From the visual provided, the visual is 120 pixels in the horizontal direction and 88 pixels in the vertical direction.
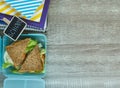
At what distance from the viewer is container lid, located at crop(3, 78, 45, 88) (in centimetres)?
90

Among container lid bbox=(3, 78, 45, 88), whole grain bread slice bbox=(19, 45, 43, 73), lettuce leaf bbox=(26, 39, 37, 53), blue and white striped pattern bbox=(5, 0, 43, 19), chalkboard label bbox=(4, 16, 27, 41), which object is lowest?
container lid bbox=(3, 78, 45, 88)

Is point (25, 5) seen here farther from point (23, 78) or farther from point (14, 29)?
point (23, 78)

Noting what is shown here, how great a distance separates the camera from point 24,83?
0.90 metres

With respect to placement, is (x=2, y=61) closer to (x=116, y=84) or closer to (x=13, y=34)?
(x=13, y=34)

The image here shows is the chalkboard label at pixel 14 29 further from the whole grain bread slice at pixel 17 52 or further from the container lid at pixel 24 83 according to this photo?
the container lid at pixel 24 83

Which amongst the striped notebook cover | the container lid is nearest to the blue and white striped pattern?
the striped notebook cover

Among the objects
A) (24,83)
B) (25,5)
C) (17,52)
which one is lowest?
A: (24,83)

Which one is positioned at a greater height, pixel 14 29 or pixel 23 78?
pixel 14 29

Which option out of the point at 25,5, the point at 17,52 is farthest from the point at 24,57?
the point at 25,5

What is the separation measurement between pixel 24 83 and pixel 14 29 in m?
0.18

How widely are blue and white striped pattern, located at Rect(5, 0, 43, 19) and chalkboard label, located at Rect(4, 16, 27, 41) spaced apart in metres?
0.03

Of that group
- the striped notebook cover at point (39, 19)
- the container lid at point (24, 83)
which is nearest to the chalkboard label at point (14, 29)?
the striped notebook cover at point (39, 19)

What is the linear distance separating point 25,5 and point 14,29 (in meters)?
0.08

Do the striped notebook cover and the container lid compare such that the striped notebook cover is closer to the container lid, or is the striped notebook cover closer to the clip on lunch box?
the clip on lunch box
